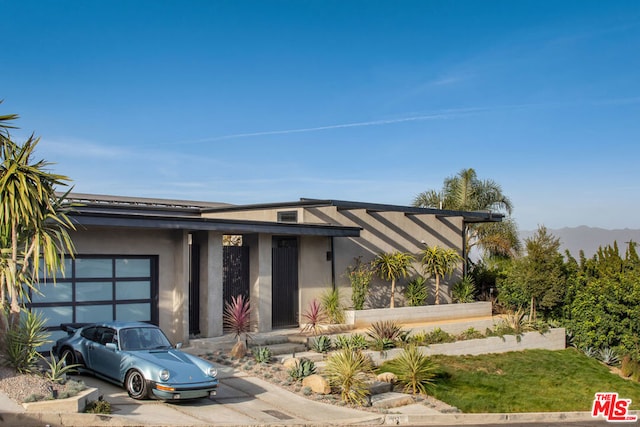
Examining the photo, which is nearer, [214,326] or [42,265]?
[42,265]

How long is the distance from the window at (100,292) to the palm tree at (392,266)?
30.0 ft

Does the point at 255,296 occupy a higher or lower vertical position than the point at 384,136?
lower

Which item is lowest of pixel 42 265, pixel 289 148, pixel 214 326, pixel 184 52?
pixel 214 326

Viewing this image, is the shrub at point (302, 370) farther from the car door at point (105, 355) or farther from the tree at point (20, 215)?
the tree at point (20, 215)

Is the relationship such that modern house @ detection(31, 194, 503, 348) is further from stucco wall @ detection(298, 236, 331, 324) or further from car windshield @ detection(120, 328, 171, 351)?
car windshield @ detection(120, 328, 171, 351)

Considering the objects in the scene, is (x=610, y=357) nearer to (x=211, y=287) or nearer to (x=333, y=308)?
(x=333, y=308)

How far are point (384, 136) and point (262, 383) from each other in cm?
2031

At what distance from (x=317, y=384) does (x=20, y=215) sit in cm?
743

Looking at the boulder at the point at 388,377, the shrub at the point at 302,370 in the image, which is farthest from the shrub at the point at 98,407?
the boulder at the point at 388,377

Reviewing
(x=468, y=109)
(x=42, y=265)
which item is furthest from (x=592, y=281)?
(x=42, y=265)

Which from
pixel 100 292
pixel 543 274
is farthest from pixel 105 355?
pixel 543 274

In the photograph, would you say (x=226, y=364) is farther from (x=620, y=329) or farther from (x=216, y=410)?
(x=620, y=329)

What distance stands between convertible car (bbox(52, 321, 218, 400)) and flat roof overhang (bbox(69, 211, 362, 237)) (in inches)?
109

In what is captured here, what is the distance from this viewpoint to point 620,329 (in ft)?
75.7
